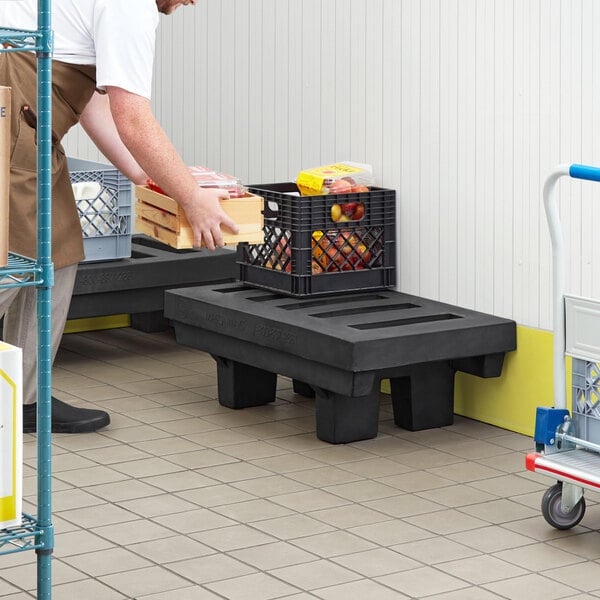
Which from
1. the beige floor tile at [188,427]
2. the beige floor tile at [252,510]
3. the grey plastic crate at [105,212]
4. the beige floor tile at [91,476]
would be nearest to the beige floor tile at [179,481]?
the beige floor tile at [91,476]

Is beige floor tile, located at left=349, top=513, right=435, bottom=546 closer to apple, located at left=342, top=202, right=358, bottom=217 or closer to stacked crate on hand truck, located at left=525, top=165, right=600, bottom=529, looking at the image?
stacked crate on hand truck, located at left=525, top=165, right=600, bottom=529

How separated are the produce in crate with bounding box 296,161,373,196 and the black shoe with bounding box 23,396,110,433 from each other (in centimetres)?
115

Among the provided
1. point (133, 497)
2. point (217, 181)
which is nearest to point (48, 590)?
point (133, 497)

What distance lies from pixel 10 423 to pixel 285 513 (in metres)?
1.48

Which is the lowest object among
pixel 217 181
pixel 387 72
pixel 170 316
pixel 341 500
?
pixel 341 500

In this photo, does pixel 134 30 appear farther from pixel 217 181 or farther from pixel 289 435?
pixel 289 435

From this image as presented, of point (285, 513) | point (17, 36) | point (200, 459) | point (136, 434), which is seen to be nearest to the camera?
point (17, 36)

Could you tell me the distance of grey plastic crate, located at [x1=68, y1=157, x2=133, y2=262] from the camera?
5656 millimetres

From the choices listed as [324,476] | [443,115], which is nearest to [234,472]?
[324,476]

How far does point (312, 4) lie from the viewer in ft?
18.1

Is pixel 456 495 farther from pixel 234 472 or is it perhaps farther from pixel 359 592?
pixel 359 592

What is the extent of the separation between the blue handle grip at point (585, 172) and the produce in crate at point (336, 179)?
1508mm

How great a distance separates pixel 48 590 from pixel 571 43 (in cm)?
263

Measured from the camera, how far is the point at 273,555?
12.0 feet
